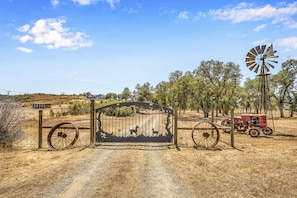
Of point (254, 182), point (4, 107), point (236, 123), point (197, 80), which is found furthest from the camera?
point (197, 80)

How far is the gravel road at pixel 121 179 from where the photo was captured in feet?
18.0

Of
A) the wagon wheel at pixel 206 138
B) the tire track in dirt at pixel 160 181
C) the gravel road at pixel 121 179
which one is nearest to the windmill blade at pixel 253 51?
the wagon wheel at pixel 206 138

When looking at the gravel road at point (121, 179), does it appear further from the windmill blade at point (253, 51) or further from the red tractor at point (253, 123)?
the windmill blade at point (253, 51)

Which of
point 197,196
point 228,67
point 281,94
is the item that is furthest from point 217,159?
point 281,94

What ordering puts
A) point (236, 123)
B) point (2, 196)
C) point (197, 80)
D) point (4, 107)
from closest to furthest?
point (2, 196) → point (4, 107) → point (236, 123) → point (197, 80)

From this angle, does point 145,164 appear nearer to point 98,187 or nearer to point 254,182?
point 98,187

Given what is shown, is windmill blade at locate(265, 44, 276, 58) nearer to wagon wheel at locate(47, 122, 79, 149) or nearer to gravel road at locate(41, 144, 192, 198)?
gravel road at locate(41, 144, 192, 198)

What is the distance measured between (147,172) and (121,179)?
1.05 meters

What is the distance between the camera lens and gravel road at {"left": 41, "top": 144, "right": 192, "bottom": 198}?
5.47m

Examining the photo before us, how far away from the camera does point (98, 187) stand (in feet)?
19.1

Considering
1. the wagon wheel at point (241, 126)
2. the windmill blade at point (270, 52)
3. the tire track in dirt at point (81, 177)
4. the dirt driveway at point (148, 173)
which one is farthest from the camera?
the windmill blade at point (270, 52)

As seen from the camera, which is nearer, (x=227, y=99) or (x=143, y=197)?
(x=143, y=197)

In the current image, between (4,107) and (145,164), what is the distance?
783cm

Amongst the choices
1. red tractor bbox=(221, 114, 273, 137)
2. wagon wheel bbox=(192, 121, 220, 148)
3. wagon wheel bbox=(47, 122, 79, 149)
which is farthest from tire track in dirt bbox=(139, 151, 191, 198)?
red tractor bbox=(221, 114, 273, 137)
